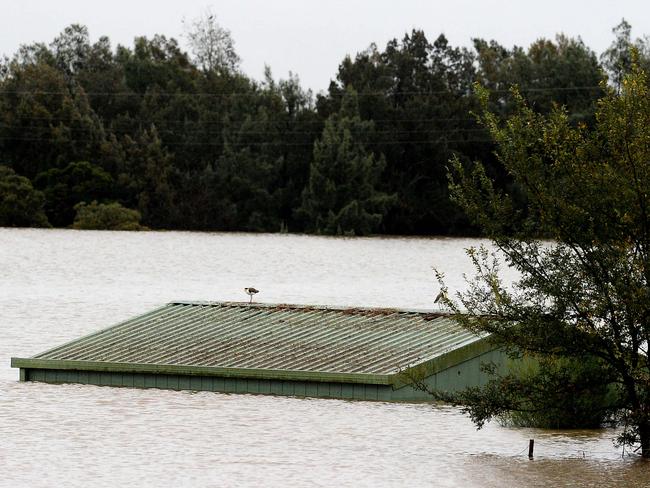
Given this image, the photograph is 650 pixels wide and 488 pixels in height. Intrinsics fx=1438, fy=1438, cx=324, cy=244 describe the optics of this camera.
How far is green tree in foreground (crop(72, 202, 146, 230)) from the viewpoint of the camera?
77.9 meters

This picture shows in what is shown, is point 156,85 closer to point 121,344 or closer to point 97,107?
point 97,107

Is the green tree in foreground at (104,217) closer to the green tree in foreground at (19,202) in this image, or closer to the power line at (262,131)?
the green tree in foreground at (19,202)

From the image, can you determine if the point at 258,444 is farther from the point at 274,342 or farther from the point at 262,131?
the point at 262,131

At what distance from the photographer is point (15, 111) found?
85188 millimetres

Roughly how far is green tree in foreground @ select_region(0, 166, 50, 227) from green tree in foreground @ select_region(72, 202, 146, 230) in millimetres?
2004

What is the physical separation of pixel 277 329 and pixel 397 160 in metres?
65.5

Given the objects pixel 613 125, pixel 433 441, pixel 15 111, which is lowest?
pixel 433 441

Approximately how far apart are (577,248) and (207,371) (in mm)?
6364

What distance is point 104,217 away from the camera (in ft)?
256

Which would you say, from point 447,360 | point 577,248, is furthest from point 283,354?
point 577,248

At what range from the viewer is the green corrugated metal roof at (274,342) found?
62.8 ft

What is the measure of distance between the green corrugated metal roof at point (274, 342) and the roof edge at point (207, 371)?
0.05 feet

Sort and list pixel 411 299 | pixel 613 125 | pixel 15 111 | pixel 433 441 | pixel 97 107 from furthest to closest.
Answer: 1. pixel 97 107
2. pixel 15 111
3. pixel 411 299
4. pixel 433 441
5. pixel 613 125

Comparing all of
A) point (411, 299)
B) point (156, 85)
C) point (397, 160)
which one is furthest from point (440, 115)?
point (411, 299)
